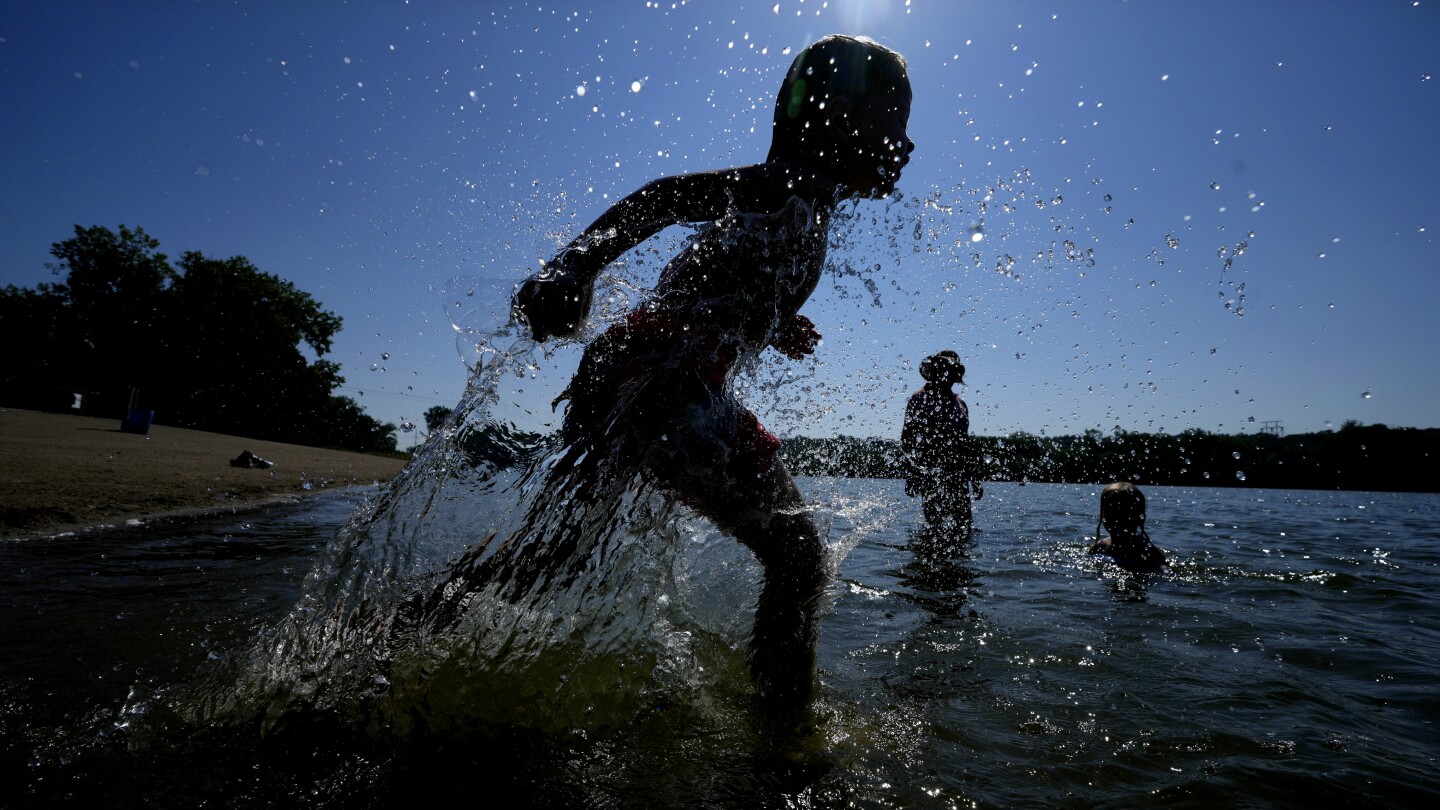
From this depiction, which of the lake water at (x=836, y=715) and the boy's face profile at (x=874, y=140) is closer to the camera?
the lake water at (x=836, y=715)

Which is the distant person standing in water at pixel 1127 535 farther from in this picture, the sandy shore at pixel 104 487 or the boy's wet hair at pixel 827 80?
the sandy shore at pixel 104 487

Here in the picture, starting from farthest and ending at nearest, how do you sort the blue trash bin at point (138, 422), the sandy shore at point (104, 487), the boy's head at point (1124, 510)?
1. the blue trash bin at point (138, 422)
2. the boy's head at point (1124, 510)
3. the sandy shore at point (104, 487)

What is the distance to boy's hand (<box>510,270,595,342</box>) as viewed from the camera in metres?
1.56

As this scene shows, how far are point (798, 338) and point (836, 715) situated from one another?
116 centimetres

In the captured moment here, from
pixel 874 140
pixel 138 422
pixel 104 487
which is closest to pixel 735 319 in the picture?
pixel 874 140

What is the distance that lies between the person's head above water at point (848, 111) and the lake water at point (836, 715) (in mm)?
1363

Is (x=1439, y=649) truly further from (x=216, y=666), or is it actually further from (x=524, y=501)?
(x=216, y=666)

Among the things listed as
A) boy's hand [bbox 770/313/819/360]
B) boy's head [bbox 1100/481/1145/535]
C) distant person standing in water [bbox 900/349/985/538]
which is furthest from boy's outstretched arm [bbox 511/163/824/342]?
distant person standing in water [bbox 900/349/985/538]

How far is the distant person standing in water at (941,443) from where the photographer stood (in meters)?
6.40

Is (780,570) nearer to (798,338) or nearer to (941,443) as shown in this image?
(798,338)

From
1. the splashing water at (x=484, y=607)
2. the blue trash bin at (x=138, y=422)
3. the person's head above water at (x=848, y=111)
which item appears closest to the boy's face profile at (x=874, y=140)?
the person's head above water at (x=848, y=111)

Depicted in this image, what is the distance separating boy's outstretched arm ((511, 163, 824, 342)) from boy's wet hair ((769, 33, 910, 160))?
0.31 metres

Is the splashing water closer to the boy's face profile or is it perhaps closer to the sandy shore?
the boy's face profile

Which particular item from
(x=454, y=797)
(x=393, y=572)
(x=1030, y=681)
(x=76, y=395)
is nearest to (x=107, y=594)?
(x=393, y=572)
